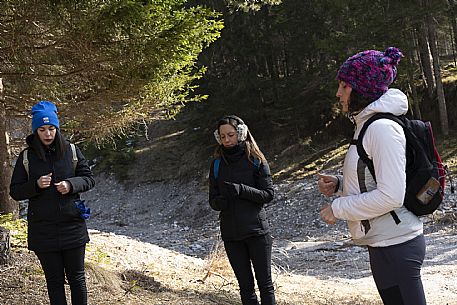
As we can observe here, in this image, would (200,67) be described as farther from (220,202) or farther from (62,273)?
(62,273)

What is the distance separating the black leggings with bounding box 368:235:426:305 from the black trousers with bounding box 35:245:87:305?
255cm

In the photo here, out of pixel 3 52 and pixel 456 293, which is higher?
pixel 3 52

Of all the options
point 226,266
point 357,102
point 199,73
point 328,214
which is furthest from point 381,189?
point 199,73

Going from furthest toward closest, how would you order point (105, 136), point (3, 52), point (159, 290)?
point (105, 136) → point (3, 52) → point (159, 290)

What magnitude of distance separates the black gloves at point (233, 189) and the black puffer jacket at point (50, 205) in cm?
120

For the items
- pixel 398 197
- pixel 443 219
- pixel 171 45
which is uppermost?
pixel 171 45

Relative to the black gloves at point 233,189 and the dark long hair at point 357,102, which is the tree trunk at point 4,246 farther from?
the dark long hair at point 357,102

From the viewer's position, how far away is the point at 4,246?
19.3 ft

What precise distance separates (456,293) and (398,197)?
494cm

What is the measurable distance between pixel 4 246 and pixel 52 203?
2.16 m

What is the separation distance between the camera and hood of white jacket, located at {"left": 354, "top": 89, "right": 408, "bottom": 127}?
2.83m

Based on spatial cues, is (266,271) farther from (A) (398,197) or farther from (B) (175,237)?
(B) (175,237)

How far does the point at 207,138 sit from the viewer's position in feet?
85.1

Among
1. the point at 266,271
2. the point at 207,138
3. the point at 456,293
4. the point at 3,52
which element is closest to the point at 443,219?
the point at 456,293
